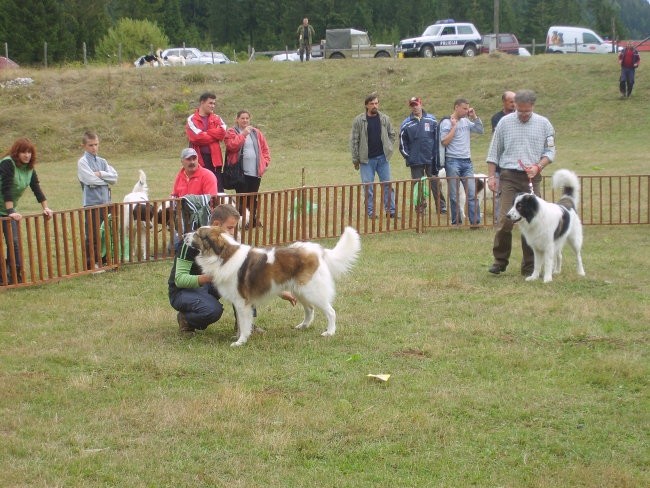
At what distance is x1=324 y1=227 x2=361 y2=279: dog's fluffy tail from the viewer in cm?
739

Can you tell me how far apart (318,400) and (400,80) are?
2988 centimetres

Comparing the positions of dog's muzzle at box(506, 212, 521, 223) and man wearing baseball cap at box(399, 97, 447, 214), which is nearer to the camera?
dog's muzzle at box(506, 212, 521, 223)

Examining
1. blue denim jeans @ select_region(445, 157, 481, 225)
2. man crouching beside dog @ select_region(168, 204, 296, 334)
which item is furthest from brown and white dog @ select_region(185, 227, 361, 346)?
blue denim jeans @ select_region(445, 157, 481, 225)

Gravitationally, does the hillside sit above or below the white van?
below

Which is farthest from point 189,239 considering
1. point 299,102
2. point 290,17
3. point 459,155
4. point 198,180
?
point 290,17

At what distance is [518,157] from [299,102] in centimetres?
2467

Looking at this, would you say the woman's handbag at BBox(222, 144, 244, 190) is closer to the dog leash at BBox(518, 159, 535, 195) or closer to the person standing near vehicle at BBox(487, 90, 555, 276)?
the person standing near vehicle at BBox(487, 90, 555, 276)

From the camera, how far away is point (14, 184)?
957 centimetres

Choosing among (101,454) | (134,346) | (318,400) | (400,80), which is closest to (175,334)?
(134,346)

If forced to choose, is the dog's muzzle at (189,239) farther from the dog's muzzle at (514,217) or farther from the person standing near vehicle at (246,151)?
the person standing near vehicle at (246,151)

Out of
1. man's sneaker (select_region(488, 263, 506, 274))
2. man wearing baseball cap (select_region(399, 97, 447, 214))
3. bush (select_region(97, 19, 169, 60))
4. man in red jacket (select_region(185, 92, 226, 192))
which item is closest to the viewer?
man's sneaker (select_region(488, 263, 506, 274))

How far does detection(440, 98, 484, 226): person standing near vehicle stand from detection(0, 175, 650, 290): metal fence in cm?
14

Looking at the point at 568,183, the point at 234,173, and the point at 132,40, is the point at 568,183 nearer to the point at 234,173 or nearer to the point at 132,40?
the point at 234,173

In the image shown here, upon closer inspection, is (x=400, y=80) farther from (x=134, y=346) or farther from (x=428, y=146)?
(x=134, y=346)
